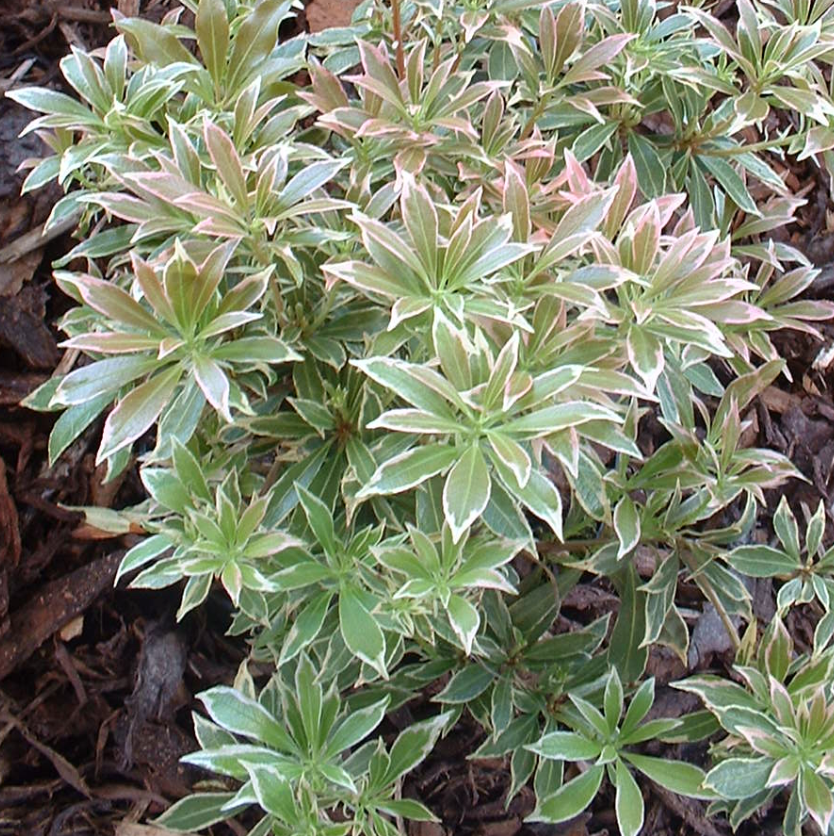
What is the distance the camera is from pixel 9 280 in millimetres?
2510

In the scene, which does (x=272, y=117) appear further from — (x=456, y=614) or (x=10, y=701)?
(x=10, y=701)

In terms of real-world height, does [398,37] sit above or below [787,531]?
above

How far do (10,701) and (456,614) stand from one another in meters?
1.31

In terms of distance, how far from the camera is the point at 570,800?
1.63m

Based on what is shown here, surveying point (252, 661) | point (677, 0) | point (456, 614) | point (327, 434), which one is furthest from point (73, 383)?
point (677, 0)

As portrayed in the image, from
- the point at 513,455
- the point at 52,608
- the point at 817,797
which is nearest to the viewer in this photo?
the point at 513,455

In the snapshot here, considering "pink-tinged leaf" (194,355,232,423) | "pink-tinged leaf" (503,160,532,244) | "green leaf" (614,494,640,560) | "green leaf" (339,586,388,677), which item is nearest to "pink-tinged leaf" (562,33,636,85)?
"pink-tinged leaf" (503,160,532,244)

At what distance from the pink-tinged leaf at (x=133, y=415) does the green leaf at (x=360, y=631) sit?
41 cm

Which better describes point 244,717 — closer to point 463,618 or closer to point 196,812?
point 196,812

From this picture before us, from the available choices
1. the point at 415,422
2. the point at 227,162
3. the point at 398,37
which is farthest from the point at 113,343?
the point at 398,37

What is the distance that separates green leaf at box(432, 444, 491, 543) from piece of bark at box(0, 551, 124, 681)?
1212 millimetres

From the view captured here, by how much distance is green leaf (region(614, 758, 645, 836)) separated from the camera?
1.57m

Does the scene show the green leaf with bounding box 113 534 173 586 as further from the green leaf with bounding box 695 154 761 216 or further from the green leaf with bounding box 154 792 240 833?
the green leaf with bounding box 695 154 761 216

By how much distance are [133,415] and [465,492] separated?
1.55ft
